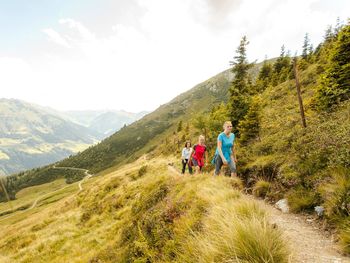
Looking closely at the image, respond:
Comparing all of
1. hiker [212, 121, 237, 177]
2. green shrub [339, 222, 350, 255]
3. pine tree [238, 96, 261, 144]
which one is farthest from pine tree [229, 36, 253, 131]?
green shrub [339, 222, 350, 255]

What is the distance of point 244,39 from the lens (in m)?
30.1

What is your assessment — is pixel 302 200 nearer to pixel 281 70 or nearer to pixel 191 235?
pixel 191 235

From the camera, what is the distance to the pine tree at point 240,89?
75.9ft

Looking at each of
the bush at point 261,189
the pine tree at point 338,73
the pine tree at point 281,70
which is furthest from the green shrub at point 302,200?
the pine tree at point 281,70

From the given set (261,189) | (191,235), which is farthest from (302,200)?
(191,235)

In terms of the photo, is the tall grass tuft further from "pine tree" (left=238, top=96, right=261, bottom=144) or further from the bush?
"pine tree" (left=238, top=96, right=261, bottom=144)

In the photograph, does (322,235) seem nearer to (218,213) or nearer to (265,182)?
(218,213)

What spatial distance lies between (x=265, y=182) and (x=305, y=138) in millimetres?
2968

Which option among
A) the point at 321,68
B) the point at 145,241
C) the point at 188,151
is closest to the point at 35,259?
the point at 145,241

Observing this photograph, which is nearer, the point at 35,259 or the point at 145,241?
the point at 145,241

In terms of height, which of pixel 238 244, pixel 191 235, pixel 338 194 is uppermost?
Answer: pixel 238 244

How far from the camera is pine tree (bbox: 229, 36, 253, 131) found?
23.1 m

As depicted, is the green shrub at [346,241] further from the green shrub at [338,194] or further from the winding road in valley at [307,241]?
the green shrub at [338,194]

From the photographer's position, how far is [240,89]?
27359 mm
